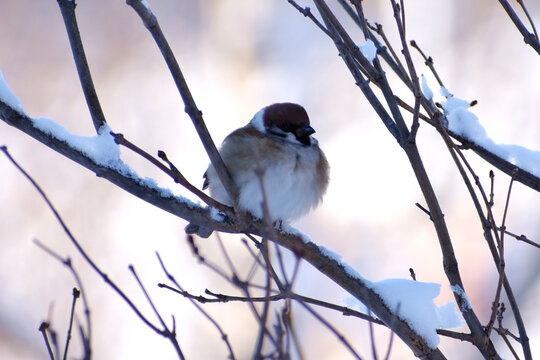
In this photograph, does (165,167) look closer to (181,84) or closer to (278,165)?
(181,84)

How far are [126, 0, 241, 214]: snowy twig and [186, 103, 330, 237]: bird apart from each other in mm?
431

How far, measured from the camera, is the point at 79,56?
215cm

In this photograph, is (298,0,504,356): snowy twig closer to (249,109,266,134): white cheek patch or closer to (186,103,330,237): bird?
(186,103,330,237): bird

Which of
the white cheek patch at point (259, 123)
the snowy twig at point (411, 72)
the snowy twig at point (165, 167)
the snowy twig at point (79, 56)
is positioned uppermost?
the white cheek patch at point (259, 123)

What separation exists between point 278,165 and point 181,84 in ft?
3.28

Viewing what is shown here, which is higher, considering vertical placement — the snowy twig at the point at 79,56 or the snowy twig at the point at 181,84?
the snowy twig at the point at 79,56

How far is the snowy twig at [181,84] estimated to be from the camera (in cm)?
177

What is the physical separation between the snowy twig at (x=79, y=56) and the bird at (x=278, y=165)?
68 centimetres

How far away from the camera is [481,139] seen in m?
2.26

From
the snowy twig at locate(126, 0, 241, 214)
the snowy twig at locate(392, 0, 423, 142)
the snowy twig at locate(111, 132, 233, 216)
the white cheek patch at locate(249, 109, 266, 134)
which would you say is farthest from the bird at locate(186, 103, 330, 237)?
the snowy twig at locate(392, 0, 423, 142)

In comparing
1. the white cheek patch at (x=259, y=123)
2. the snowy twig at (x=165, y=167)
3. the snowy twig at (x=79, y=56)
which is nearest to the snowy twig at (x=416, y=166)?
the snowy twig at (x=165, y=167)

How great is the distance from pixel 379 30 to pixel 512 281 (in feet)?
12.7

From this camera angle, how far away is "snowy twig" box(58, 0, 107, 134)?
2111 mm

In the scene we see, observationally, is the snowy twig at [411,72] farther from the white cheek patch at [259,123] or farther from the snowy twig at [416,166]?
the white cheek patch at [259,123]
